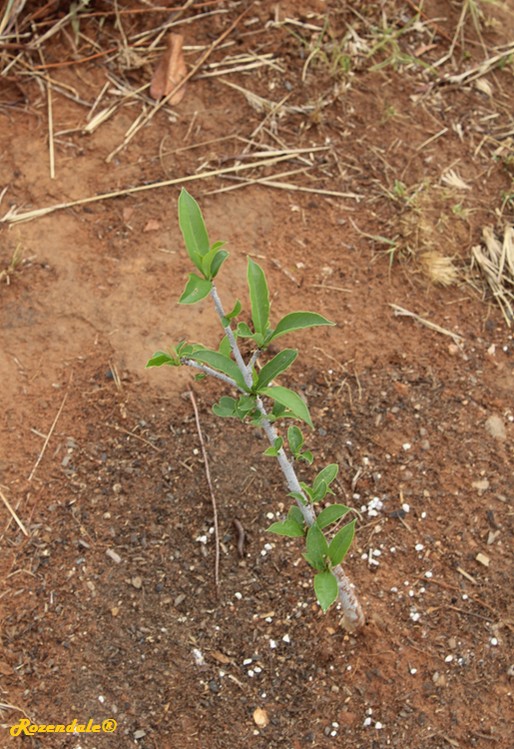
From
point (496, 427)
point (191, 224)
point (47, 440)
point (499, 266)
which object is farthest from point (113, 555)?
point (499, 266)

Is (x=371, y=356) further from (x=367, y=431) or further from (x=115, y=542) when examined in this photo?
(x=115, y=542)

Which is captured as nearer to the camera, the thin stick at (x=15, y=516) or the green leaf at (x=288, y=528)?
the green leaf at (x=288, y=528)

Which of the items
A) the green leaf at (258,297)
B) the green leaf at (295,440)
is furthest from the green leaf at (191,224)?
the green leaf at (295,440)

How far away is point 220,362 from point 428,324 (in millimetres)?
1264

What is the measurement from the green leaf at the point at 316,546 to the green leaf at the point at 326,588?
0.03 m

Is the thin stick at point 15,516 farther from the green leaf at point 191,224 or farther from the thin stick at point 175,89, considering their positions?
the thin stick at point 175,89

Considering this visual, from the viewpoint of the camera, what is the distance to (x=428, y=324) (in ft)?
9.37

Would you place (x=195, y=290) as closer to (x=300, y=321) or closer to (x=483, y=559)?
(x=300, y=321)

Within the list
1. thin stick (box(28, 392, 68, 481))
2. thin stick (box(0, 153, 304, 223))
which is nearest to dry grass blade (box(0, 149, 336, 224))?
thin stick (box(0, 153, 304, 223))

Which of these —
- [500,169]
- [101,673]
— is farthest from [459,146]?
[101,673]

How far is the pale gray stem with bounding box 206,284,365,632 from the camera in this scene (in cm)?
178

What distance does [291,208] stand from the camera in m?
3.09

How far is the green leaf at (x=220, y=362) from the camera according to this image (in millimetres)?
1773

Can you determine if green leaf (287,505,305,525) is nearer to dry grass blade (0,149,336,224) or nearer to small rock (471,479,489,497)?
small rock (471,479,489,497)
